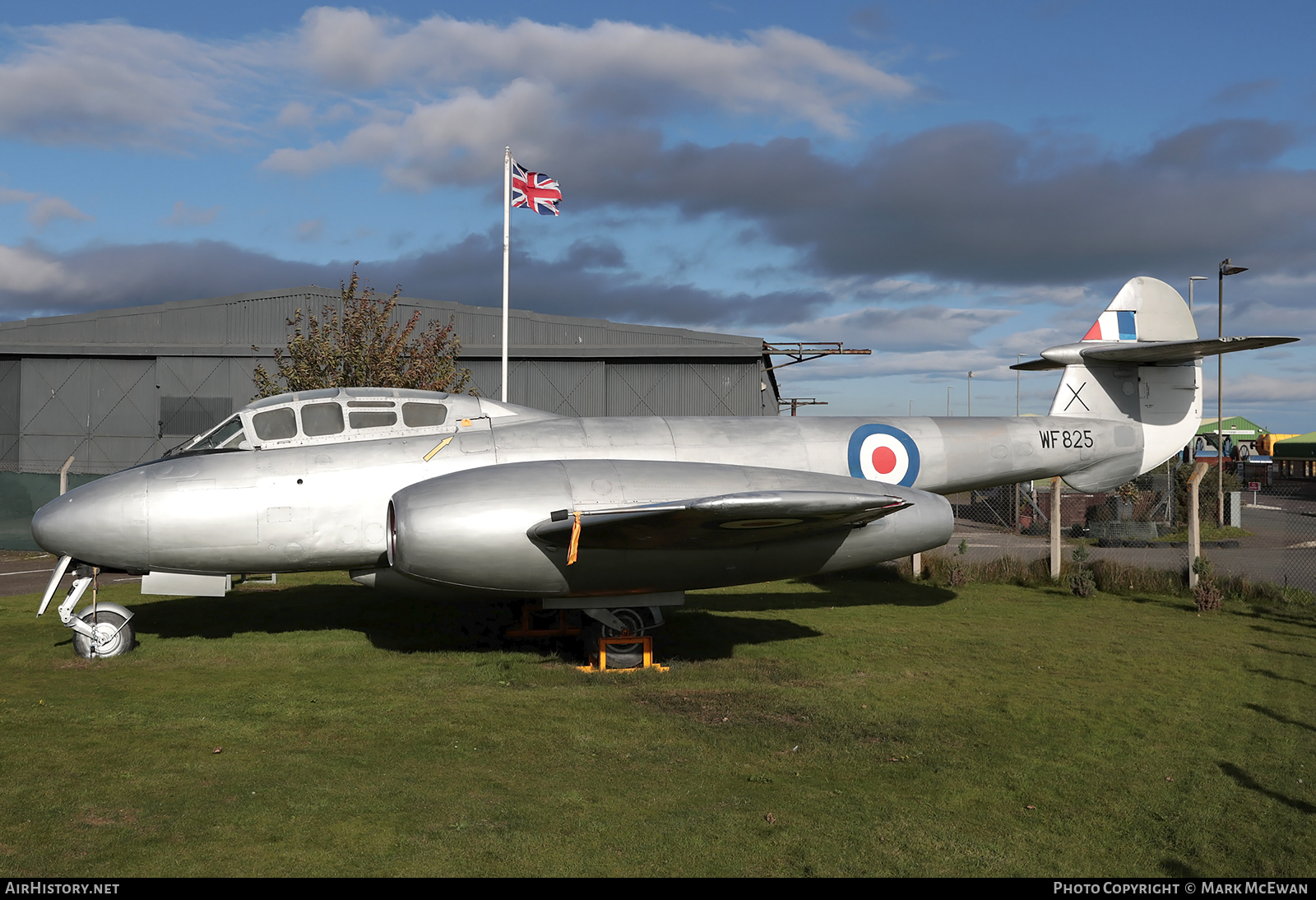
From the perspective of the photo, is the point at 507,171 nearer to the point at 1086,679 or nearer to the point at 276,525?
the point at 276,525

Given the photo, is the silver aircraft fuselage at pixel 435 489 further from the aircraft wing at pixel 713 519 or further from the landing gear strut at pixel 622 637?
the landing gear strut at pixel 622 637

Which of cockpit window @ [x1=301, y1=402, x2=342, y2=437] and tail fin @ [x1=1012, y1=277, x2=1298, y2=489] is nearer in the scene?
cockpit window @ [x1=301, y1=402, x2=342, y2=437]

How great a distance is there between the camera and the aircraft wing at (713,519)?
27.0ft

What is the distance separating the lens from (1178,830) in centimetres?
544

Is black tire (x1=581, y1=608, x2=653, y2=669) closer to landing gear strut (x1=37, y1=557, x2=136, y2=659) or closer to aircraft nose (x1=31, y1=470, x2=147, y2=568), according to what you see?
aircraft nose (x1=31, y1=470, x2=147, y2=568)

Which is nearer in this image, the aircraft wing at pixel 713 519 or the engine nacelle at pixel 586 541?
the aircraft wing at pixel 713 519

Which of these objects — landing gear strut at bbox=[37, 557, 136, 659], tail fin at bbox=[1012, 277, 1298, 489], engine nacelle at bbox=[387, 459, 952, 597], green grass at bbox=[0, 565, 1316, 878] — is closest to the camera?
green grass at bbox=[0, 565, 1316, 878]

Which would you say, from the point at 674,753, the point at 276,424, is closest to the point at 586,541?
the point at 674,753

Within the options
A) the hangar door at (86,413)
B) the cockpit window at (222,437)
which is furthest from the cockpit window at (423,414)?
the hangar door at (86,413)

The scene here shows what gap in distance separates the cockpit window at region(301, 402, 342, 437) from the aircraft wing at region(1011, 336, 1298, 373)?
34.1ft

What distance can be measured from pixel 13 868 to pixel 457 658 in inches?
220

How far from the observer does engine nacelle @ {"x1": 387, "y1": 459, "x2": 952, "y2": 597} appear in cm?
835

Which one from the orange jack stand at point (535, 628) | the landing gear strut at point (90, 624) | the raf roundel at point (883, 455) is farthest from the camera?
the orange jack stand at point (535, 628)

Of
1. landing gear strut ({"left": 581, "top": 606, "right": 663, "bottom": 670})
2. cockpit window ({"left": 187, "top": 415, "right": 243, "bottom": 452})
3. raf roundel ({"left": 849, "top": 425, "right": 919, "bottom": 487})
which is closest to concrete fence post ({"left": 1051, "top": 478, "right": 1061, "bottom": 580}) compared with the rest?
raf roundel ({"left": 849, "top": 425, "right": 919, "bottom": 487})
